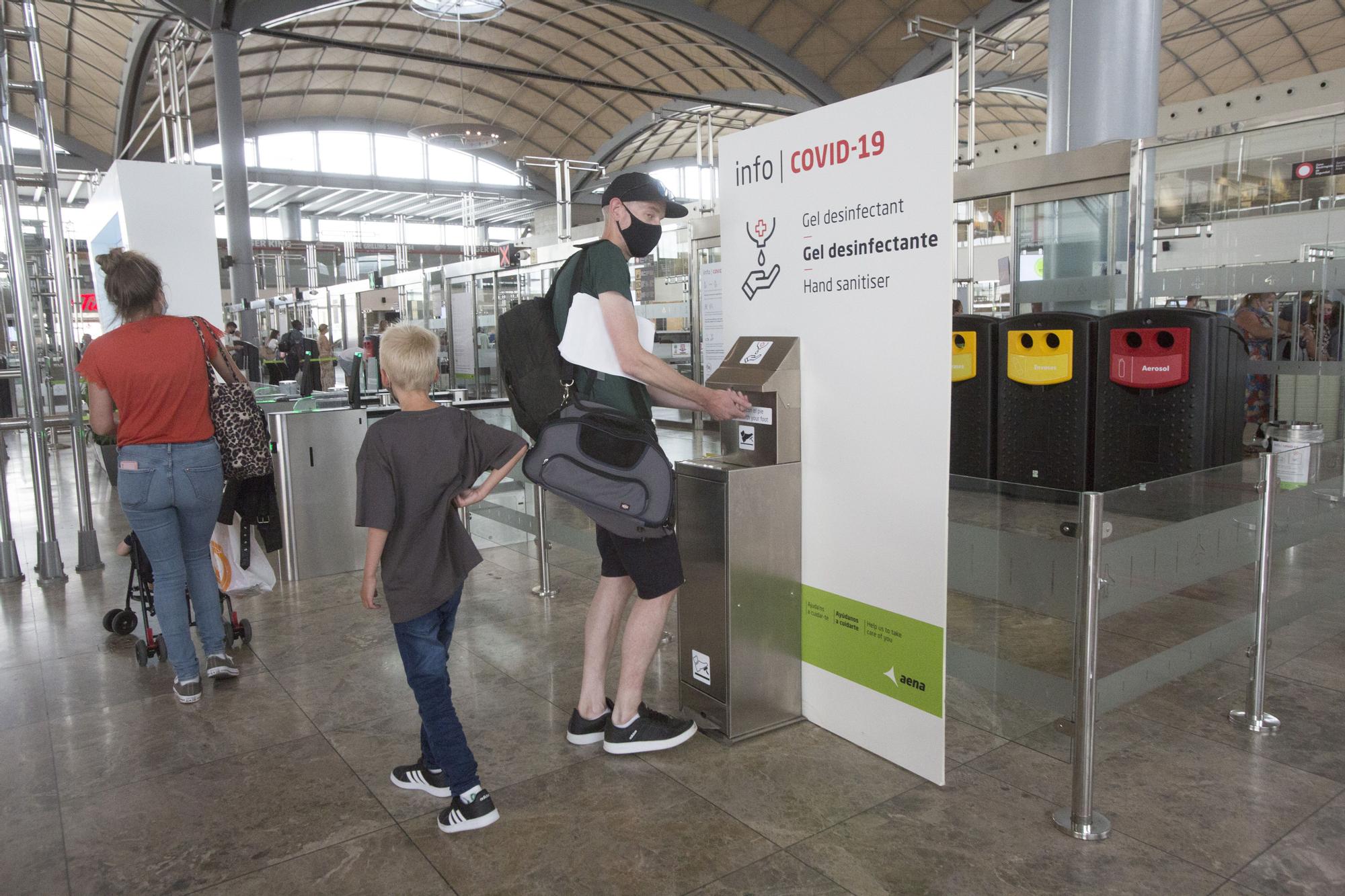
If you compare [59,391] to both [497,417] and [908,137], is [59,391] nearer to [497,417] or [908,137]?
[497,417]

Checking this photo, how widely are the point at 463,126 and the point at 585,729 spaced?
1503cm

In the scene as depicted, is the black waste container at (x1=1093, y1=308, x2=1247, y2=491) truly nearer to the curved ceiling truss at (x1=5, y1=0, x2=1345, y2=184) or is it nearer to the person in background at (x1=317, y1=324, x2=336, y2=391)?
the person in background at (x1=317, y1=324, x2=336, y2=391)

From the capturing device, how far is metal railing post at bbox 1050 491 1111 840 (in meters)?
2.37

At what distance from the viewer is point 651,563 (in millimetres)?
2824

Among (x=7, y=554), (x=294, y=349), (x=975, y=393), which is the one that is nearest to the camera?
(x=975, y=393)

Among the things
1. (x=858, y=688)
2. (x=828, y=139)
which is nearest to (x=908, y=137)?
(x=828, y=139)

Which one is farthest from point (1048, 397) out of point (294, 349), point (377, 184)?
point (377, 184)

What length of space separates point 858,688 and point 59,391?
22.8 meters

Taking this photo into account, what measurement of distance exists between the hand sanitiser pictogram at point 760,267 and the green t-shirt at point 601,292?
57cm

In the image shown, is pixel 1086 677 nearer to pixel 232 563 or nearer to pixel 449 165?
pixel 232 563

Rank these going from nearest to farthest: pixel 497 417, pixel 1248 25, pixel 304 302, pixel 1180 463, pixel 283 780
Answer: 1. pixel 283 780
2. pixel 1180 463
3. pixel 497 417
4. pixel 304 302
5. pixel 1248 25

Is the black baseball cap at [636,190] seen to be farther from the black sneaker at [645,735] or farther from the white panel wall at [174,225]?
the white panel wall at [174,225]

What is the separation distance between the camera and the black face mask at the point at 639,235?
2832 millimetres

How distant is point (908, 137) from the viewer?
258 centimetres
